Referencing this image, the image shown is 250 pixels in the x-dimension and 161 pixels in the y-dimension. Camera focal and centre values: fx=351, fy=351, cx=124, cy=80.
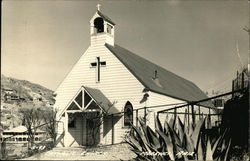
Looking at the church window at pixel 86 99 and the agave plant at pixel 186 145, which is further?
the church window at pixel 86 99

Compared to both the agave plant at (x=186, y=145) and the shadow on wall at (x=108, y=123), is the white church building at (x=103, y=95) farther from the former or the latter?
the agave plant at (x=186, y=145)

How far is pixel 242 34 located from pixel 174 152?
4.90m

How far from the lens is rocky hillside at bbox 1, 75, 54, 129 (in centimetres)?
4468

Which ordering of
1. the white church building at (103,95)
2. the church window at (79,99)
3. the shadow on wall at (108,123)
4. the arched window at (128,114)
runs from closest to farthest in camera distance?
the white church building at (103,95)
the arched window at (128,114)
the church window at (79,99)
the shadow on wall at (108,123)

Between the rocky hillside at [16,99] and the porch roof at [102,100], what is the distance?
739 inches

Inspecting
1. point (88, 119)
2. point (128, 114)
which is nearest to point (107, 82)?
point (128, 114)

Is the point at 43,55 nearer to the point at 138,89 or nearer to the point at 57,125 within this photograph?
the point at 138,89

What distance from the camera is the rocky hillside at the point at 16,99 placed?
4468 centimetres

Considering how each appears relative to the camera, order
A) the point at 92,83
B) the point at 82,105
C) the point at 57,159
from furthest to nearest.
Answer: the point at 92,83 < the point at 82,105 < the point at 57,159

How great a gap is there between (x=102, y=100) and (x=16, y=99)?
3585 centimetres

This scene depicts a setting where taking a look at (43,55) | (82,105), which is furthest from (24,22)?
(82,105)

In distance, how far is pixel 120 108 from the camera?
23.2 meters

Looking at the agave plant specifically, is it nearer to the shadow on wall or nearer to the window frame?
the window frame

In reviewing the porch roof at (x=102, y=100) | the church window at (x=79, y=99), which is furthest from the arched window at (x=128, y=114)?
the church window at (x=79, y=99)
